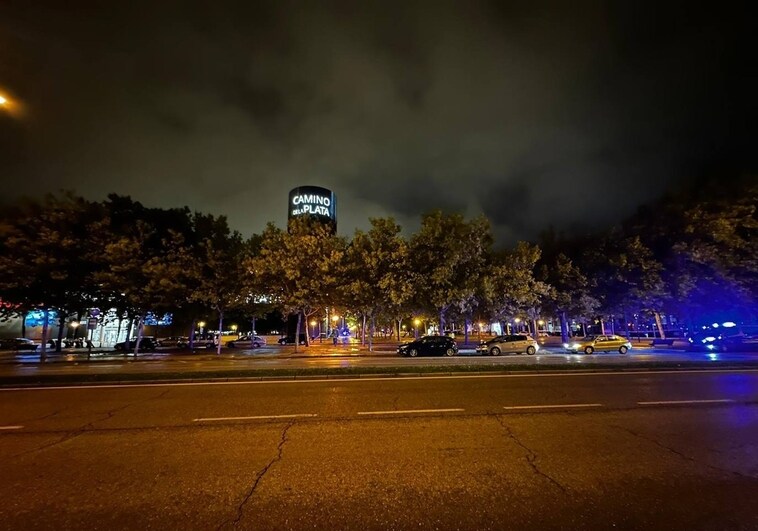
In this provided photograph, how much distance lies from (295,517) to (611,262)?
130 feet

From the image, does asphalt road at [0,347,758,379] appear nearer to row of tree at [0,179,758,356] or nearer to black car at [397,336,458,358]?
black car at [397,336,458,358]

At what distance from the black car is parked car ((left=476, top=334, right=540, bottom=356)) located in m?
3.69

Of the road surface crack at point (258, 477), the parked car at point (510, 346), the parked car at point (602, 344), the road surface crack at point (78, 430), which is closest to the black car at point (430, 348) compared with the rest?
the parked car at point (510, 346)

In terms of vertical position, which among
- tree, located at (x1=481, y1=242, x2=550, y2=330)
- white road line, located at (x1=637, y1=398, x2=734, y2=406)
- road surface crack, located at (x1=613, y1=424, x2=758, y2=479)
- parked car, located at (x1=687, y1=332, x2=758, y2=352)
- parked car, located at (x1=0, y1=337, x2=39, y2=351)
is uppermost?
tree, located at (x1=481, y1=242, x2=550, y2=330)

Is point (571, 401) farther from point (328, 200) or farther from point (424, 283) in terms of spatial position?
point (328, 200)

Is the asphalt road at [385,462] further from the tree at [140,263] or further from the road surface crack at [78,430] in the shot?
the tree at [140,263]

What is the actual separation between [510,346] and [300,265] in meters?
20.1

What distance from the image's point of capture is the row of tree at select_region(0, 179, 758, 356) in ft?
88.4

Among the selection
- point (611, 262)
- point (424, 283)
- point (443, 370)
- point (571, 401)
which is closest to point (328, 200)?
point (424, 283)

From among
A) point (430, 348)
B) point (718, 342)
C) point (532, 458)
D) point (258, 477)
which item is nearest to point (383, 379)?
point (532, 458)

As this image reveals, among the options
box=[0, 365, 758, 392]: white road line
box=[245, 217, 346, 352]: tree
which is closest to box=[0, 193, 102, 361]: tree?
box=[245, 217, 346, 352]: tree

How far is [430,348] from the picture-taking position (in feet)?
98.9

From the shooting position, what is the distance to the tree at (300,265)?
33562mm

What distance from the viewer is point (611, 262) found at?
36.0 metres
